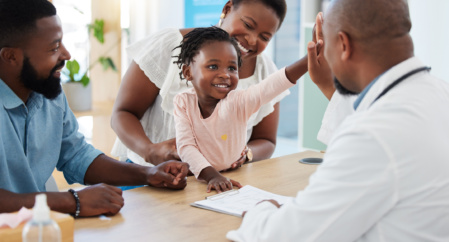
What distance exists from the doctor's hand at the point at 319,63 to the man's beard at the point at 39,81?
0.88 m

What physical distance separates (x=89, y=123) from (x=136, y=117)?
15.0 feet

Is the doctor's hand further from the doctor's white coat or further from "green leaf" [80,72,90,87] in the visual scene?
"green leaf" [80,72,90,87]

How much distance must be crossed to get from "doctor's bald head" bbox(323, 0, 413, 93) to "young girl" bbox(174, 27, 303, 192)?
0.71 meters

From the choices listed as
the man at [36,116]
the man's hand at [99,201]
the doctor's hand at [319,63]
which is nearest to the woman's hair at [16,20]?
the man at [36,116]

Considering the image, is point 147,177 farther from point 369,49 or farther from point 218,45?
point 369,49

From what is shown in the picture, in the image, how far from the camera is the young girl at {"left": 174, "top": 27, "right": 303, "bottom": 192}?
190 centimetres

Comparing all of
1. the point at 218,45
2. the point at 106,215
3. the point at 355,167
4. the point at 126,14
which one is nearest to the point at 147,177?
the point at 106,215

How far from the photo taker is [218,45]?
2061 millimetres

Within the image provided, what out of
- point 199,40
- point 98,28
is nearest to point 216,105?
point 199,40

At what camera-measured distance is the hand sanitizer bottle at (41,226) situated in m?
0.88

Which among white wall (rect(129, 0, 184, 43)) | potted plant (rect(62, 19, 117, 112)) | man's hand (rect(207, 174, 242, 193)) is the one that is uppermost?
man's hand (rect(207, 174, 242, 193))

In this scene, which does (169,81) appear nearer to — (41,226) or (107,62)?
(41,226)

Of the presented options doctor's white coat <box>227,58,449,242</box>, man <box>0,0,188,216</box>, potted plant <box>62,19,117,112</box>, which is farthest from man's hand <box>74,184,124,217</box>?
potted plant <box>62,19,117,112</box>

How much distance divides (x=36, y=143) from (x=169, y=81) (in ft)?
2.77
